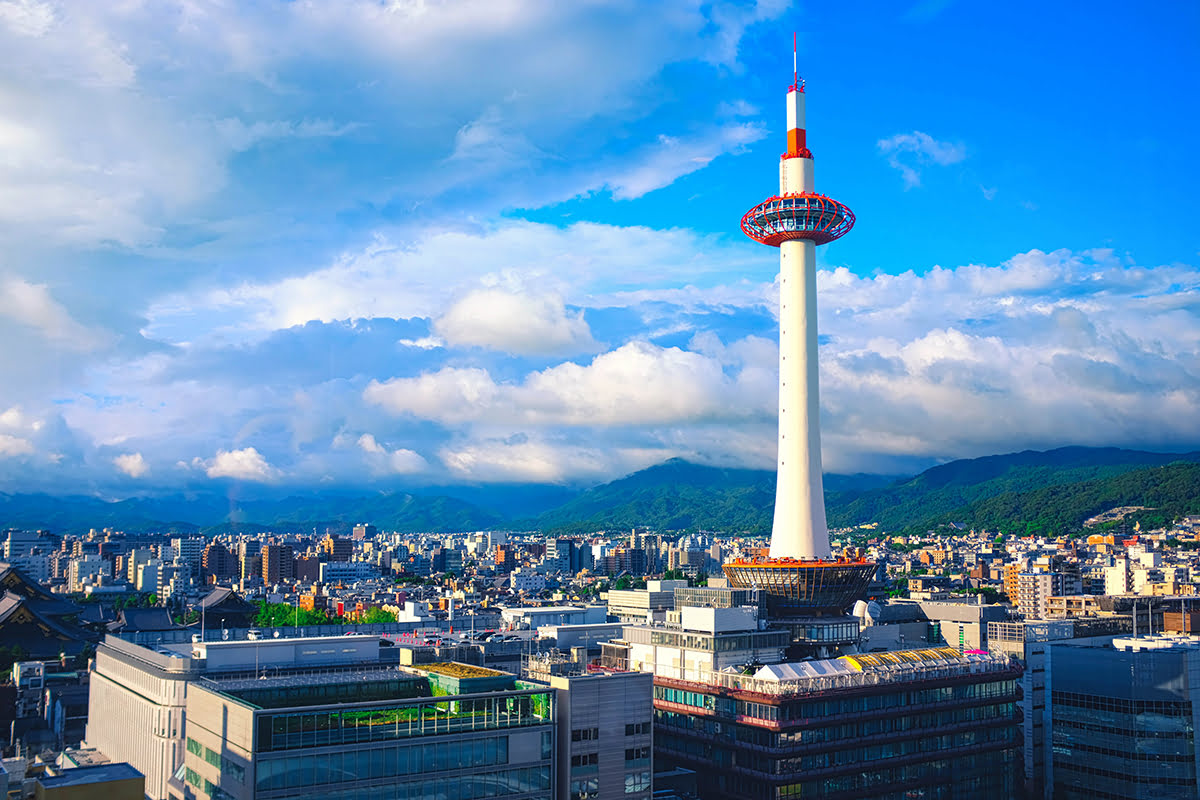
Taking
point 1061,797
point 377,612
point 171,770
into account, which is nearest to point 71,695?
point 171,770

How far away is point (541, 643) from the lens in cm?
9481

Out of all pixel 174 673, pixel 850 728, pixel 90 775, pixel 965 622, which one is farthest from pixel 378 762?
pixel 965 622

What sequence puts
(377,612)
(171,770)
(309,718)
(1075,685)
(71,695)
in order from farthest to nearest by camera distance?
(377,612) → (71,695) → (1075,685) → (171,770) → (309,718)

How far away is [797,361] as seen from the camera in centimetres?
11881

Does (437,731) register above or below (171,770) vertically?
above

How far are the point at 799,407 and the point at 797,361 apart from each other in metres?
5.26

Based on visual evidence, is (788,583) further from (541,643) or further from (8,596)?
(8,596)

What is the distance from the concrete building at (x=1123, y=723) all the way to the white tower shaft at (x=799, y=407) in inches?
1430

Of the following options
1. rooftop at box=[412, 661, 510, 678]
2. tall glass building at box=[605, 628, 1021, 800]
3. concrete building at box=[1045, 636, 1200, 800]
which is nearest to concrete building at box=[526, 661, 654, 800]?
rooftop at box=[412, 661, 510, 678]

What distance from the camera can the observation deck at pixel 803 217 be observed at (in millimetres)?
119875

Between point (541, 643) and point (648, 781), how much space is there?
3736cm

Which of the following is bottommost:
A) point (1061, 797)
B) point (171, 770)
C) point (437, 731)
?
point (1061, 797)

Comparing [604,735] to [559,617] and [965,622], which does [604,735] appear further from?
[965,622]

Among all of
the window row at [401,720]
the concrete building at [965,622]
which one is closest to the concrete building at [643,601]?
the concrete building at [965,622]
